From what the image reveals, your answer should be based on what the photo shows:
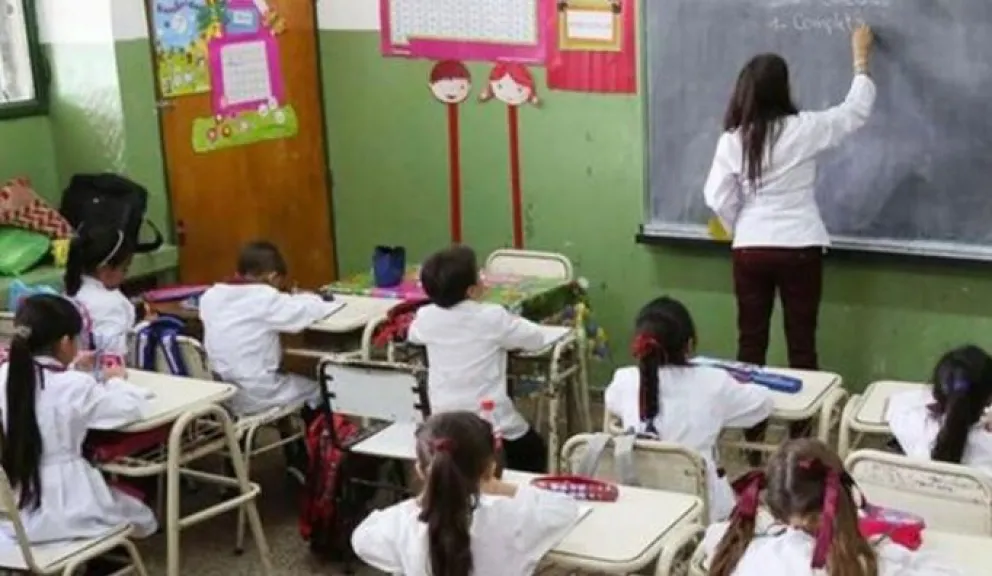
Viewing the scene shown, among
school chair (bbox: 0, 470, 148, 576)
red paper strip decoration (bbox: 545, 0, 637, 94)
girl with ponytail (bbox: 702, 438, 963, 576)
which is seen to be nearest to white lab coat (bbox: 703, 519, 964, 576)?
girl with ponytail (bbox: 702, 438, 963, 576)

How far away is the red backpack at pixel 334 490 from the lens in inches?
164

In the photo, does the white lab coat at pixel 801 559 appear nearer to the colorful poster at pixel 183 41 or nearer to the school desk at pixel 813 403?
the school desk at pixel 813 403

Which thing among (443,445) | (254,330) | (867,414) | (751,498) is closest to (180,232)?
(254,330)

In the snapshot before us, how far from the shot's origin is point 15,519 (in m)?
3.23

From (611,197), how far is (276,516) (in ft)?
6.01

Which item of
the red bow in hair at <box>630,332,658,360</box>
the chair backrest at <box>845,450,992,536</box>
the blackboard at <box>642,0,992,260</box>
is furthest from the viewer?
the blackboard at <box>642,0,992,260</box>

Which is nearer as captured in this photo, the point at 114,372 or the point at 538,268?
the point at 114,372

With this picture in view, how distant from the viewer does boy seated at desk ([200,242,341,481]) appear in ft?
14.6

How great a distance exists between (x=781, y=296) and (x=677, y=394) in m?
1.49

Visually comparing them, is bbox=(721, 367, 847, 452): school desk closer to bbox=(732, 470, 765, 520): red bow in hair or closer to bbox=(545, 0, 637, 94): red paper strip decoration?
bbox=(732, 470, 765, 520): red bow in hair

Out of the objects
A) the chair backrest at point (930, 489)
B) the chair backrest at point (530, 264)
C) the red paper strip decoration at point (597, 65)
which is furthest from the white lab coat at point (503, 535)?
the red paper strip decoration at point (597, 65)

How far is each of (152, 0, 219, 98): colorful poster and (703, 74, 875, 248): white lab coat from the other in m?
2.15

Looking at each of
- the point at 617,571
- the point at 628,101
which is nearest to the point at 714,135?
the point at 628,101

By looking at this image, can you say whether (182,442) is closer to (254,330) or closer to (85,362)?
(85,362)
